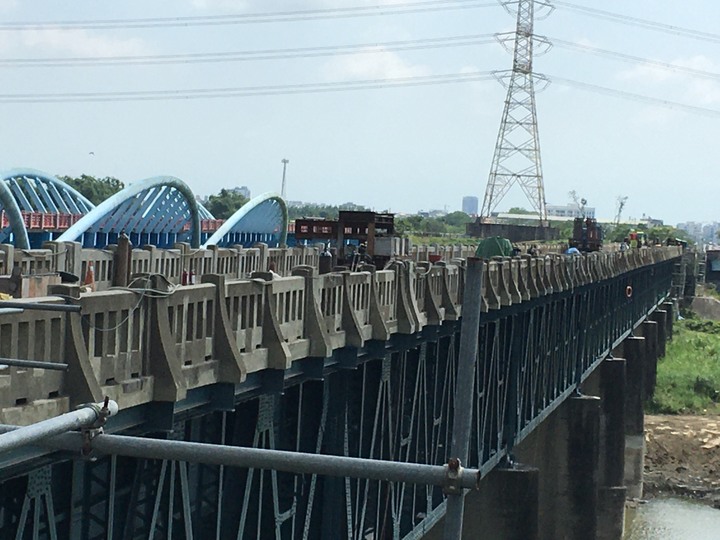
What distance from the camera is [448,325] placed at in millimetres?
28234

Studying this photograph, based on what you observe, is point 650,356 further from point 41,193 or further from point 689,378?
point 41,193

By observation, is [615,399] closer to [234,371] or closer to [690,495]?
[690,495]

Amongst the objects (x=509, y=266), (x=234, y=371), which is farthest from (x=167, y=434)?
(x=509, y=266)

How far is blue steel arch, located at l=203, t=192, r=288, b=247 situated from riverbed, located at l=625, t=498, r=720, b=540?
4573cm

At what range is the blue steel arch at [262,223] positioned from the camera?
111 meters

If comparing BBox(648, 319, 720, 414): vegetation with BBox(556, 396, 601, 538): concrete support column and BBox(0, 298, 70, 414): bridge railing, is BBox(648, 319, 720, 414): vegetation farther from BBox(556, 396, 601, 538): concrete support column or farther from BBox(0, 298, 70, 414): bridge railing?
BBox(0, 298, 70, 414): bridge railing

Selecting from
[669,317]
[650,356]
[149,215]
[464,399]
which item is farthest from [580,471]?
[669,317]

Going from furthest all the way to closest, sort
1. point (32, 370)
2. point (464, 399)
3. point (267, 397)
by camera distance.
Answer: point (267, 397), point (32, 370), point (464, 399)

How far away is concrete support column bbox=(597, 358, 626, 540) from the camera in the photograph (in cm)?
5772

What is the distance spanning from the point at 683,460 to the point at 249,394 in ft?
216

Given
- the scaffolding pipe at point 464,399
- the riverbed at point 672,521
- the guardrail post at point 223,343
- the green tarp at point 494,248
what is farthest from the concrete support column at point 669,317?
the scaffolding pipe at point 464,399

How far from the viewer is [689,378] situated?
309ft

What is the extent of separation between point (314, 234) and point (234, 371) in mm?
31303

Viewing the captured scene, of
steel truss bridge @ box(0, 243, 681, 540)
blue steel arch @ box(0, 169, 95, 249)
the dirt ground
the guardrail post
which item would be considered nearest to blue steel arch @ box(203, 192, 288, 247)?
blue steel arch @ box(0, 169, 95, 249)
